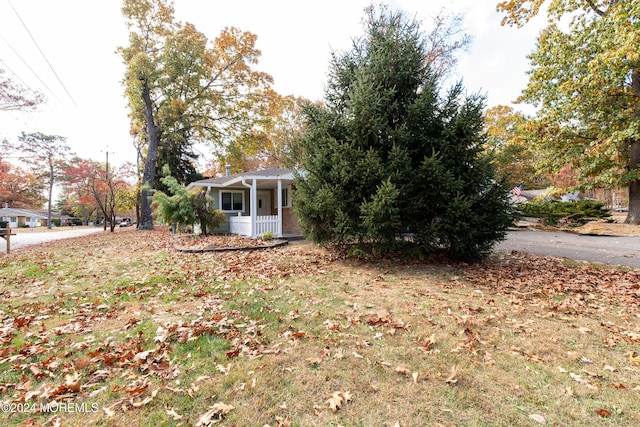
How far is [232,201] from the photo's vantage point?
16594 millimetres

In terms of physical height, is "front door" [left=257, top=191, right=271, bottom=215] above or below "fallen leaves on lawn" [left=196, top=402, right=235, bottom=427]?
above

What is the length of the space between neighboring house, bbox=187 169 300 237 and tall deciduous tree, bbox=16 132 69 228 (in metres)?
31.1

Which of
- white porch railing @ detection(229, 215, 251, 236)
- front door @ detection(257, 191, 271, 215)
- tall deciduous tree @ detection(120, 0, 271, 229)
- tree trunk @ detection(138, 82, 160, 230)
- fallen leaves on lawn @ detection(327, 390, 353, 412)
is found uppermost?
tall deciduous tree @ detection(120, 0, 271, 229)

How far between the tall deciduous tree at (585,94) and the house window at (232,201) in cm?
1490

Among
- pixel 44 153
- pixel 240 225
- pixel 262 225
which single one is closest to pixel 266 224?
pixel 262 225

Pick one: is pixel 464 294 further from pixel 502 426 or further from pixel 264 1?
pixel 264 1

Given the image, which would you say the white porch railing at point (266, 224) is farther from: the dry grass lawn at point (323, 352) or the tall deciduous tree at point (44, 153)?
the tall deciduous tree at point (44, 153)

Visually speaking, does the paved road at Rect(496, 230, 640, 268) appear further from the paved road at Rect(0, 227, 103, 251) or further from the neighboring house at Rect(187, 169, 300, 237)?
the paved road at Rect(0, 227, 103, 251)

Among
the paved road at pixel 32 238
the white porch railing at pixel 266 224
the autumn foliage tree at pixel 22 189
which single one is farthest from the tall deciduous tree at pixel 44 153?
the white porch railing at pixel 266 224

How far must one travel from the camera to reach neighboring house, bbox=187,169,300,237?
12134 millimetres

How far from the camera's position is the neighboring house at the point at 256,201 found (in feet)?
39.8

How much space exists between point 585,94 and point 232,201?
682 inches

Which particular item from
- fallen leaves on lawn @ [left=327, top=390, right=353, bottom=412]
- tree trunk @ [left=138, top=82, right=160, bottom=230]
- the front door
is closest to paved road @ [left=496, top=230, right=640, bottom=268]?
Answer: fallen leaves on lawn @ [left=327, top=390, right=353, bottom=412]

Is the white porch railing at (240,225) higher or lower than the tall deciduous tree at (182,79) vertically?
lower
